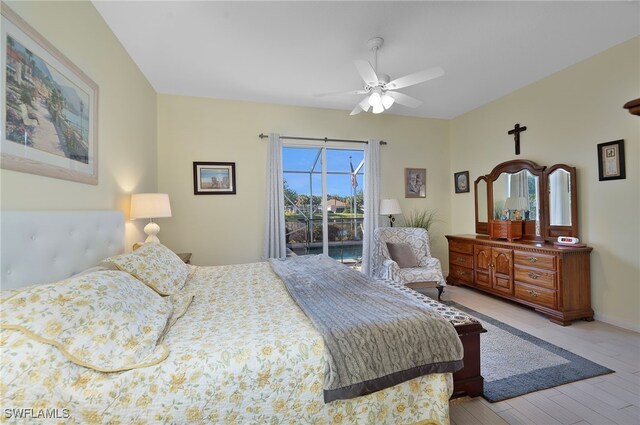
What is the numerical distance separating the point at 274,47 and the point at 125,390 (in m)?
2.80

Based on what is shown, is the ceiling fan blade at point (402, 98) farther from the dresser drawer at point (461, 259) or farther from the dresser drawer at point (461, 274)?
the dresser drawer at point (461, 274)

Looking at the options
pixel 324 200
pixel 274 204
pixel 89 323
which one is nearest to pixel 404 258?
pixel 324 200

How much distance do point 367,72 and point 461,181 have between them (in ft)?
10.5

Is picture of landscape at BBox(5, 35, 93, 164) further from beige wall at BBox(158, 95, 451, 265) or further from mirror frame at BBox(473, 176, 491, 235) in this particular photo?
mirror frame at BBox(473, 176, 491, 235)

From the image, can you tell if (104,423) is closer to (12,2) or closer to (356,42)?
(12,2)

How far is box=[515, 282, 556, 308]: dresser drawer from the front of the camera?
2885mm

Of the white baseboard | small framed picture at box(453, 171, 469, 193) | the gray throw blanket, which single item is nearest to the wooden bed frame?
the gray throw blanket

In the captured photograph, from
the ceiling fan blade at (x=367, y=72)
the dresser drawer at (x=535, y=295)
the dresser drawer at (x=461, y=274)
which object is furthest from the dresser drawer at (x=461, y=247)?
the ceiling fan blade at (x=367, y=72)

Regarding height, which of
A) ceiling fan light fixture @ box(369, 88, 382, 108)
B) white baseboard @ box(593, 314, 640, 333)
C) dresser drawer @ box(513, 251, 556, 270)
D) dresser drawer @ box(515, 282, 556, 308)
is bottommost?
white baseboard @ box(593, 314, 640, 333)

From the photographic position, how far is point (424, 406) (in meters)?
1.35

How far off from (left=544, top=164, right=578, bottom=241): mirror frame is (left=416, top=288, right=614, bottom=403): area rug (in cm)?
138

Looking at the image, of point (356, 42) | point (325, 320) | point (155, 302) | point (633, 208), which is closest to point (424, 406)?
point (325, 320)

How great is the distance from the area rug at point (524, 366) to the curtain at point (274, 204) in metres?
2.66

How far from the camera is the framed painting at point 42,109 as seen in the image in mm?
1293
